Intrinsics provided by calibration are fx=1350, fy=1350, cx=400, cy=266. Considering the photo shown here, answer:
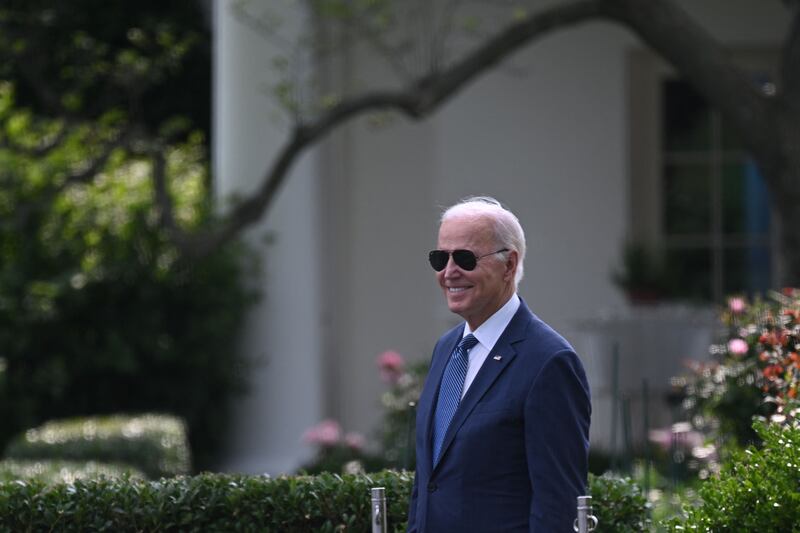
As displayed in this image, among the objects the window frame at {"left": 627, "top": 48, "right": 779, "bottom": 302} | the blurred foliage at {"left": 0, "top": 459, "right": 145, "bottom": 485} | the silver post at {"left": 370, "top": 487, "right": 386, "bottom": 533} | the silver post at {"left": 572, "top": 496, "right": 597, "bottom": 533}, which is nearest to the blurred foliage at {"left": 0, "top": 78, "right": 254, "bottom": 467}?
the blurred foliage at {"left": 0, "top": 459, "right": 145, "bottom": 485}

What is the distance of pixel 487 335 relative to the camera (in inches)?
142

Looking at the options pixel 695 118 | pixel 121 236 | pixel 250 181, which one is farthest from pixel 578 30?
pixel 121 236

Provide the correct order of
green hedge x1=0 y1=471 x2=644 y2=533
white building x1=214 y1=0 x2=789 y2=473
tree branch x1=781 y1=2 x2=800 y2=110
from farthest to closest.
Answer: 1. white building x1=214 y1=0 x2=789 y2=473
2. tree branch x1=781 y1=2 x2=800 y2=110
3. green hedge x1=0 y1=471 x2=644 y2=533

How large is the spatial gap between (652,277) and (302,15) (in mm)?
3590

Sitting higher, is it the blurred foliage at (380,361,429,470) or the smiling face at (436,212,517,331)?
the smiling face at (436,212,517,331)

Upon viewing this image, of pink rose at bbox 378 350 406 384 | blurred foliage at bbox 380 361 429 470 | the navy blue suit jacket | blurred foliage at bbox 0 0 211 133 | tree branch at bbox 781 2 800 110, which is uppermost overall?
blurred foliage at bbox 0 0 211 133

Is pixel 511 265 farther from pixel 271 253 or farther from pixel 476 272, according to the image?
pixel 271 253

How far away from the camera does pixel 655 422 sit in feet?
34.1

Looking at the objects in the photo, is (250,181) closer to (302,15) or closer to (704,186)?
(302,15)

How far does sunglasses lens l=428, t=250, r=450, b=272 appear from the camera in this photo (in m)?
3.60

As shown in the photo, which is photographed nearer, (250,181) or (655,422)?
(655,422)

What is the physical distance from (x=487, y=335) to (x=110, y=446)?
563 cm

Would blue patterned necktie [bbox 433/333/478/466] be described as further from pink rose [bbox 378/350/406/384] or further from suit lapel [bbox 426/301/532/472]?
pink rose [bbox 378/350/406/384]

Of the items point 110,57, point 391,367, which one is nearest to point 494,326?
point 391,367
